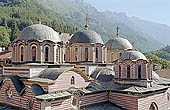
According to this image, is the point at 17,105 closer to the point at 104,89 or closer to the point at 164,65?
the point at 104,89

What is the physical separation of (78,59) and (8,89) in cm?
861

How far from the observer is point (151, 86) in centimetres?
2180

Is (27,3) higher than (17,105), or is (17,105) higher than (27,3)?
(27,3)

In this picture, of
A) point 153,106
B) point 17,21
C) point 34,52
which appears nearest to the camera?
point 34,52

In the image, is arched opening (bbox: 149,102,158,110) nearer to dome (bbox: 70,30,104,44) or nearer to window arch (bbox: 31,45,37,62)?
dome (bbox: 70,30,104,44)

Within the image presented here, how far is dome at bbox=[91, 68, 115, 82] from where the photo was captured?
2374 cm

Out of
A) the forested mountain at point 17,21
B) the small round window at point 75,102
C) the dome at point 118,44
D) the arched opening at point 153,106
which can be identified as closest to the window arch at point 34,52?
the small round window at point 75,102

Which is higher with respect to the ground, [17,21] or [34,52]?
[17,21]

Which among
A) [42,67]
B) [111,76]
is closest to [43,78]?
[42,67]

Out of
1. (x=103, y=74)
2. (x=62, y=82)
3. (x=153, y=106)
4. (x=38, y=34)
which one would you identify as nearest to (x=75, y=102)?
(x=62, y=82)

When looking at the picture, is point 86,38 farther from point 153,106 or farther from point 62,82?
point 153,106

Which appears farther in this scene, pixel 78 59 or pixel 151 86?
pixel 78 59

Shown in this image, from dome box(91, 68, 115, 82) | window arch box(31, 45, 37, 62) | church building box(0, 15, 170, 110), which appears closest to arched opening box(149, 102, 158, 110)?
church building box(0, 15, 170, 110)

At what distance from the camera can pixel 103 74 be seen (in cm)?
2420
